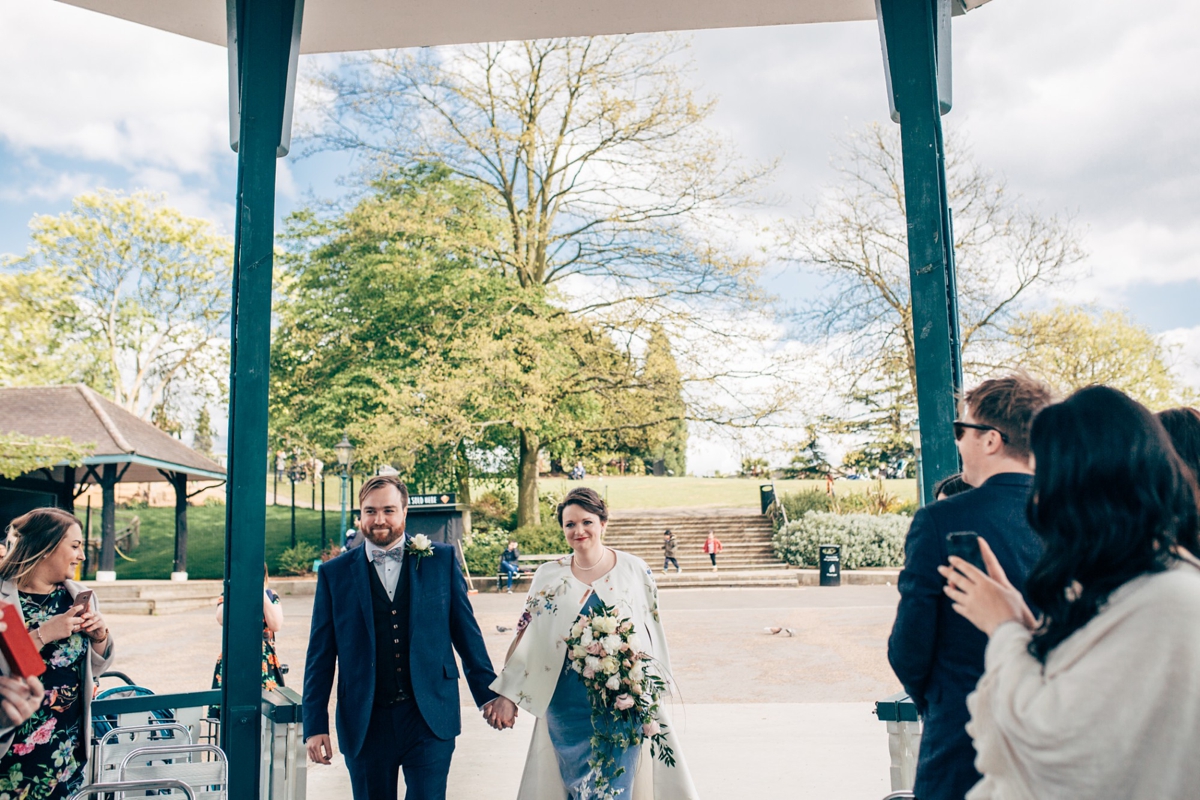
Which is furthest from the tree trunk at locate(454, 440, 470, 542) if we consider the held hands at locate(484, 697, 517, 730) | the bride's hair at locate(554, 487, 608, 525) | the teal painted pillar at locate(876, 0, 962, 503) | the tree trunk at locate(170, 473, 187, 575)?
the teal painted pillar at locate(876, 0, 962, 503)

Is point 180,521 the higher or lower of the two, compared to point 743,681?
higher

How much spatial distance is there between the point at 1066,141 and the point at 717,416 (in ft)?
92.7

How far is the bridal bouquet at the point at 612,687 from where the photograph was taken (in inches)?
142

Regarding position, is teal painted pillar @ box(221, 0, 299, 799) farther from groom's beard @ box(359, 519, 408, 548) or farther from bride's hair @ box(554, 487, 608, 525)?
bride's hair @ box(554, 487, 608, 525)

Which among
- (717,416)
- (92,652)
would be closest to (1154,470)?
(92,652)

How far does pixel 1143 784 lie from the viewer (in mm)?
1360

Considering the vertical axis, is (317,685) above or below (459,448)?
below

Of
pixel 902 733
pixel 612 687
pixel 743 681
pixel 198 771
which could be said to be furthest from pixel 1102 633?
pixel 743 681

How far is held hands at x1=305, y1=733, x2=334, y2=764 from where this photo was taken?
3.30 m

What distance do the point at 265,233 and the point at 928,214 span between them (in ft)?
8.87

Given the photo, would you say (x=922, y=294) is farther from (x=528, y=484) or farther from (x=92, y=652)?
(x=528, y=484)

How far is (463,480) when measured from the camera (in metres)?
24.9

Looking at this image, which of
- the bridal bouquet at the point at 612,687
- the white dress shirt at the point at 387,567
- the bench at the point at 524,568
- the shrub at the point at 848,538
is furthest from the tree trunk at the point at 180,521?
the bridal bouquet at the point at 612,687

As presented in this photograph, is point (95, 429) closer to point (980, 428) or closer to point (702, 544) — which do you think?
point (702, 544)
